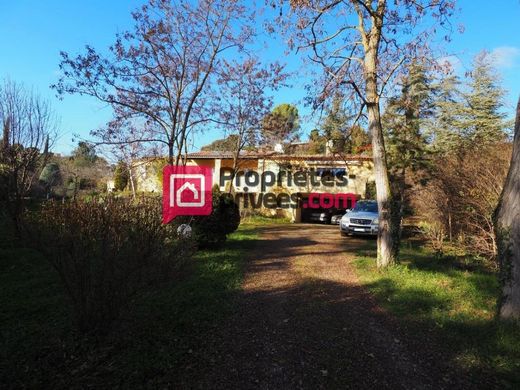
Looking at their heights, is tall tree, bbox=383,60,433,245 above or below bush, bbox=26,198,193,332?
above

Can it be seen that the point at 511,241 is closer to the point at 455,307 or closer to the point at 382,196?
the point at 455,307

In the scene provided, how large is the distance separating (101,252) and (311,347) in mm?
2618

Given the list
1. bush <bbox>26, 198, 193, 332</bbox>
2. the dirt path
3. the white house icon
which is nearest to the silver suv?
the white house icon

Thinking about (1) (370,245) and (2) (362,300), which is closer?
(2) (362,300)

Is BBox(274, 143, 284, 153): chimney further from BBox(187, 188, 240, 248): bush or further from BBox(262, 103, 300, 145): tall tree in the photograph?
BBox(187, 188, 240, 248): bush

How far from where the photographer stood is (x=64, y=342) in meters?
3.70

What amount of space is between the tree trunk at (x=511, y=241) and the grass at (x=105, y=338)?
3899 millimetres

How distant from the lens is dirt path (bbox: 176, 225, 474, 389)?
123 inches

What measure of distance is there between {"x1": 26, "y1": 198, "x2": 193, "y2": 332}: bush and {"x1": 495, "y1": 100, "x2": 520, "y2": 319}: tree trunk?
4.31m

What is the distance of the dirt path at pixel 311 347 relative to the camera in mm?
3127

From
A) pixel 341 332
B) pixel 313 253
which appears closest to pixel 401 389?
pixel 341 332

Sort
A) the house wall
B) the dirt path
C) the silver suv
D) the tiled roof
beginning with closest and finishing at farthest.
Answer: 1. the dirt path
2. the silver suv
3. the tiled roof
4. the house wall

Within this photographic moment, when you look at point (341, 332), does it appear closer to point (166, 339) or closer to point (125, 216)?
point (166, 339)

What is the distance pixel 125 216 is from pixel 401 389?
3345 mm
